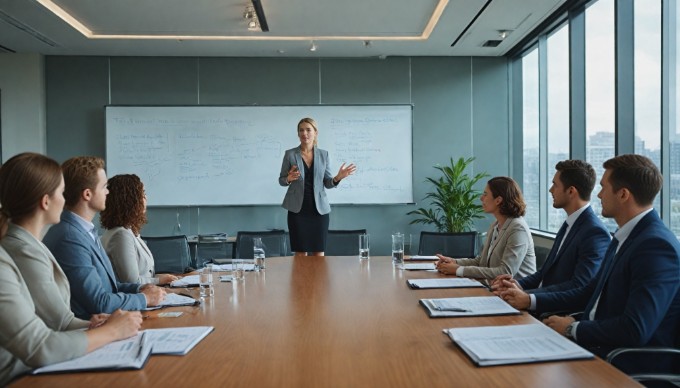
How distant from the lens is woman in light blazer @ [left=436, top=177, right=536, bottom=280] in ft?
10.3

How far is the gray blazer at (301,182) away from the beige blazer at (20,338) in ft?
11.9

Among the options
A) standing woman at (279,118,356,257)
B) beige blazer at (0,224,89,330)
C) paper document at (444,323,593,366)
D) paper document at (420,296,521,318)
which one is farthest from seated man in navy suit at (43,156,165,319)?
standing woman at (279,118,356,257)

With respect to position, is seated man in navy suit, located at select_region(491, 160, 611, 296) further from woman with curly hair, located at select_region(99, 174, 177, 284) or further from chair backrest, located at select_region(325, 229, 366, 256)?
chair backrest, located at select_region(325, 229, 366, 256)

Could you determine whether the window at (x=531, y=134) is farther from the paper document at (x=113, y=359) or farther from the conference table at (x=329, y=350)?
the paper document at (x=113, y=359)

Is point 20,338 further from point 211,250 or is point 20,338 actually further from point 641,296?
point 211,250

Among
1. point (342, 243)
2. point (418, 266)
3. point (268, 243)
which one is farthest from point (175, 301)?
point (342, 243)

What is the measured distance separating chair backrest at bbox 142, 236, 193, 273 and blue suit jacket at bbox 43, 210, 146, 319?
84.4 inches

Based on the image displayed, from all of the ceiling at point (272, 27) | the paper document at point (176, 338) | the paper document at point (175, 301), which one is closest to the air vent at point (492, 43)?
the ceiling at point (272, 27)

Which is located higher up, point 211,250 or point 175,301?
point 175,301

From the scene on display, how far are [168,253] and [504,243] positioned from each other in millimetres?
2538

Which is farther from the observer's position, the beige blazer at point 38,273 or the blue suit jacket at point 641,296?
the blue suit jacket at point 641,296

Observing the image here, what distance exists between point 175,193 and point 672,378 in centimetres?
605

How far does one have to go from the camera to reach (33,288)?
173 cm

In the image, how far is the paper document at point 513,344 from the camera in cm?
154
